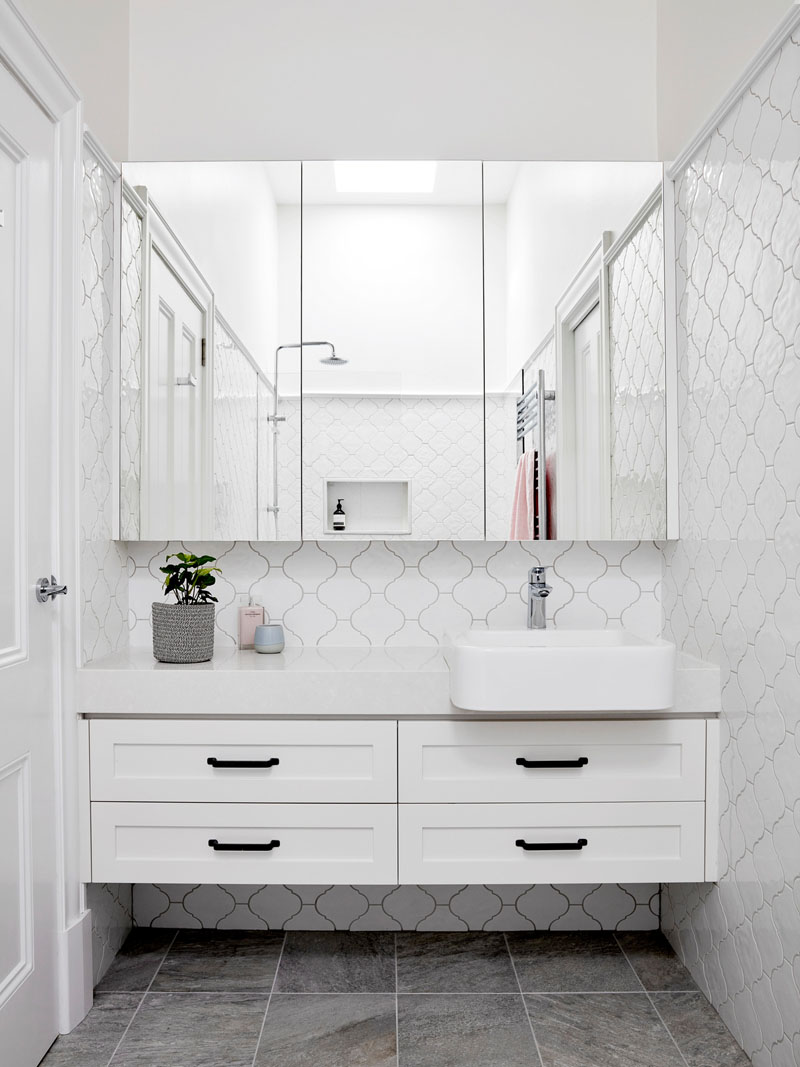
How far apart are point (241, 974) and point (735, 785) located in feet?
4.50

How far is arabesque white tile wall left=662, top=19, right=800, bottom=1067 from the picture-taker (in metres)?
1.53

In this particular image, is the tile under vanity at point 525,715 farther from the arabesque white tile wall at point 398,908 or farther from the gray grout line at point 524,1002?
the gray grout line at point 524,1002

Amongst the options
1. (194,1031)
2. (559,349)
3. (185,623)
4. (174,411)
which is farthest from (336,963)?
(559,349)

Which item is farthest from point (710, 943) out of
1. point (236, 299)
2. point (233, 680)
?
point (236, 299)

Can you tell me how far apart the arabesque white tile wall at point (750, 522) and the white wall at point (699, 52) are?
0.09 m

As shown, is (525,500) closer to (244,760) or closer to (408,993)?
(244,760)

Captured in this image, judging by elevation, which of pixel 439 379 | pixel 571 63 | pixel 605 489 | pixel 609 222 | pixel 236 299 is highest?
pixel 571 63

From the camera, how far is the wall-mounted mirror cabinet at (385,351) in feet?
7.35

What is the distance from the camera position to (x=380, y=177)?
2250 millimetres

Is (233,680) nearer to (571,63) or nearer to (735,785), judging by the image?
(735,785)

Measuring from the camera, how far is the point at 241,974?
2.09m

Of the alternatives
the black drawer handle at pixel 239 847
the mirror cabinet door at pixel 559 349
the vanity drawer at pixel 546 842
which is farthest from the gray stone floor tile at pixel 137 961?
the mirror cabinet door at pixel 559 349

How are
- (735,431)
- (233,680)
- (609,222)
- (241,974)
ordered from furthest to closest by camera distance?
(609,222), (241,974), (233,680), (735,431)

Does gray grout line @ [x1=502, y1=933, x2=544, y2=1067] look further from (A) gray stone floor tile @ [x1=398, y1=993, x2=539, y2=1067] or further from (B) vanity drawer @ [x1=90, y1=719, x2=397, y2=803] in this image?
(B) vanity drawer @ [x1=90, y1=719, x2=397, y2=803]
